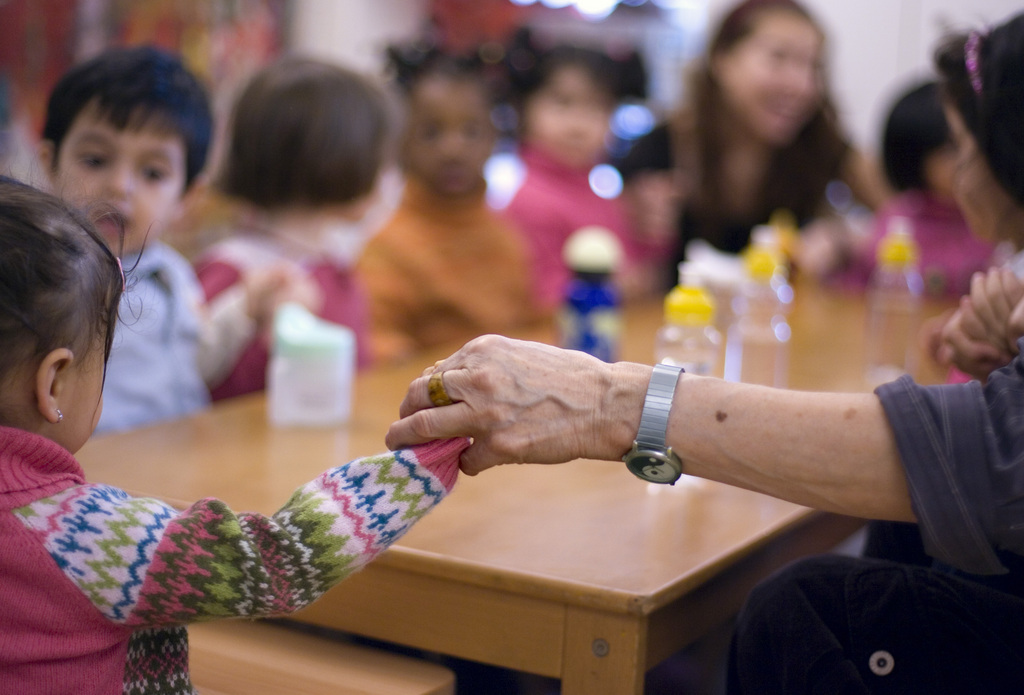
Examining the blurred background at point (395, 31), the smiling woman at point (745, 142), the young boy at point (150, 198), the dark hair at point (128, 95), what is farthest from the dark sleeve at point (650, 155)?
the dark hair at point (128, 95)

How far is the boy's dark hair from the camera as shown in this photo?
2.69m

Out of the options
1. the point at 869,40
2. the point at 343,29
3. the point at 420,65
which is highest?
the point at 869,40

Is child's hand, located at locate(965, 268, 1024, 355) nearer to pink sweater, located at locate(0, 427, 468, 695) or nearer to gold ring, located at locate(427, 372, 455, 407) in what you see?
gold ring, located at locate(427, 372, 455, 407)

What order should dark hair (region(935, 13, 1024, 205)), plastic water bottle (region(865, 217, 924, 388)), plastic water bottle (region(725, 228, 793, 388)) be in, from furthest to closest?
plastic water bottle (region(865, 217, 924, 388)) → plastic water bottle (region(725, 228, 793, 388)) → dark hair (region(935, 13, 1024, 205))

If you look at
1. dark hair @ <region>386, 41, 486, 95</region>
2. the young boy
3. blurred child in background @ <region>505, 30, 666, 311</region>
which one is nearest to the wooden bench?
the young boy

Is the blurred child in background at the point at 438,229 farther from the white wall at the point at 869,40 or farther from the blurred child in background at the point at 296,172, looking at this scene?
the white wall at the point at 869,40

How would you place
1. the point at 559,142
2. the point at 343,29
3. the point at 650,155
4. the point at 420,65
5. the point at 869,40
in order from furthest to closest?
the point at 869,40 → the point at 343,29 → the point at 650,155 → the point at 559,142 → the point at 420,65

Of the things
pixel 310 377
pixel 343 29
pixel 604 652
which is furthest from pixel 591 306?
pixel 343 29

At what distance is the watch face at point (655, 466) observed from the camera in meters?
0.91

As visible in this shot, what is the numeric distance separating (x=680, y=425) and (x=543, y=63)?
2.14 meters

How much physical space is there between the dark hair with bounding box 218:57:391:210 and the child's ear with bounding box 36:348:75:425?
3.89ft

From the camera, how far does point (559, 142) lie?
289 cm

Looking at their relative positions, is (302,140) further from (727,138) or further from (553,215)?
(727,138)

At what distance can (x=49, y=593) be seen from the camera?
2.41ft
